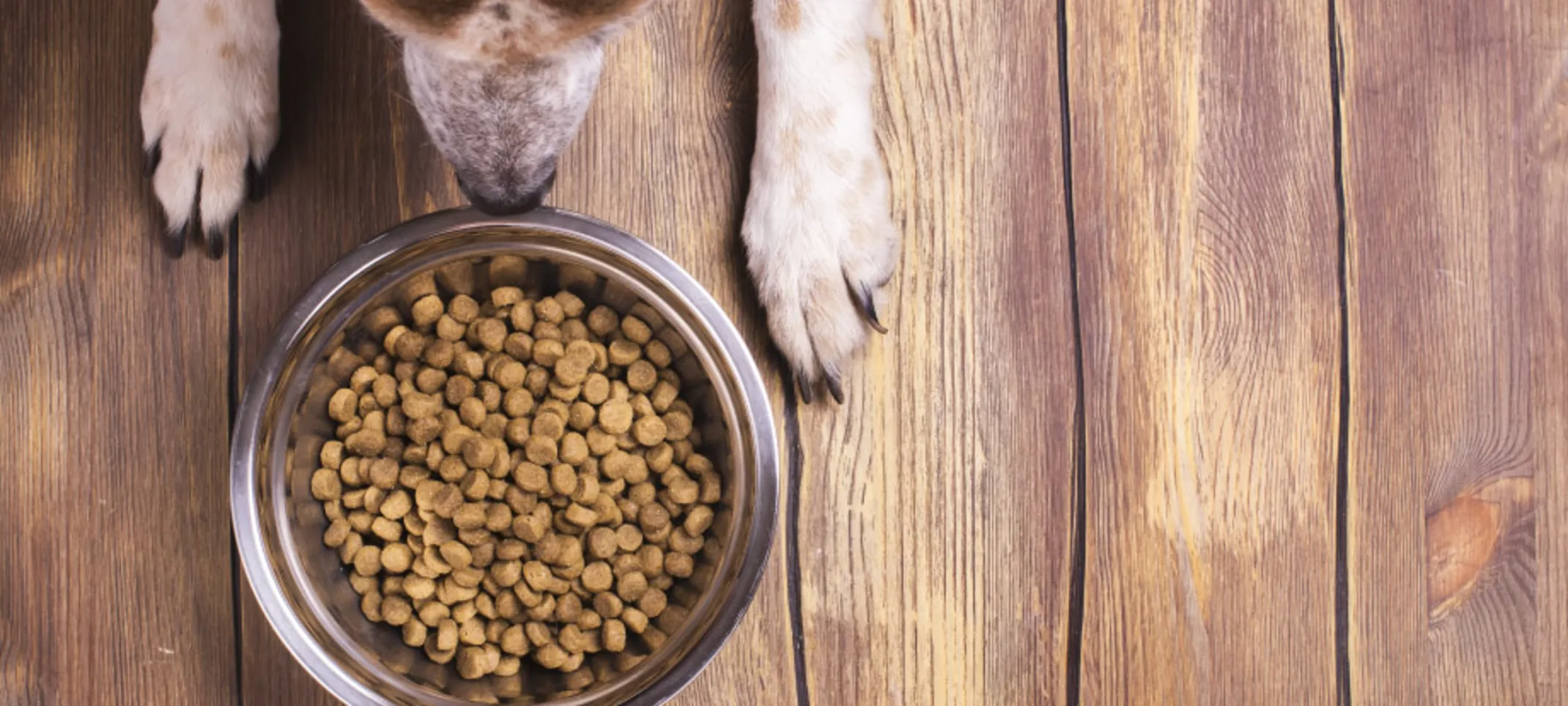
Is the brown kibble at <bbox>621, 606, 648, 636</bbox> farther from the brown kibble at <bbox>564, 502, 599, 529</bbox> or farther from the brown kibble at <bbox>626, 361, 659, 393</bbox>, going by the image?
the brown kibble at <bbox>626, 361, 659, 393</bbox>

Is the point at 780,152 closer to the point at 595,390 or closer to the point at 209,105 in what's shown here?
the point at 595,390

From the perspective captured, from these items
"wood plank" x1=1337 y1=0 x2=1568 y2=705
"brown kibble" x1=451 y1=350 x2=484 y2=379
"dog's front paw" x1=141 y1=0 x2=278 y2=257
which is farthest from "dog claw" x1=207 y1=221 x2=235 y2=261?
"wood plank" x1=1337 y1=0 x2=1568 y2=705

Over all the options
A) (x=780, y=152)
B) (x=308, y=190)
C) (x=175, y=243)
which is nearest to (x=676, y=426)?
(x=780, y=152)

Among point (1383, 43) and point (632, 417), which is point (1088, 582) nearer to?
point (632, 417)

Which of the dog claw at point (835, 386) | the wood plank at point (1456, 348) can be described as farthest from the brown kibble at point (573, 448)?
the wood plank at point (1456, 348)

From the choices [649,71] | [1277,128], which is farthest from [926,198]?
[1277,128]

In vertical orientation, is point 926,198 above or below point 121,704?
above

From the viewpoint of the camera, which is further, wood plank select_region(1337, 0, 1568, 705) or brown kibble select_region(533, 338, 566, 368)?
wood plank select_region(1337, 0, 1568, 705)
